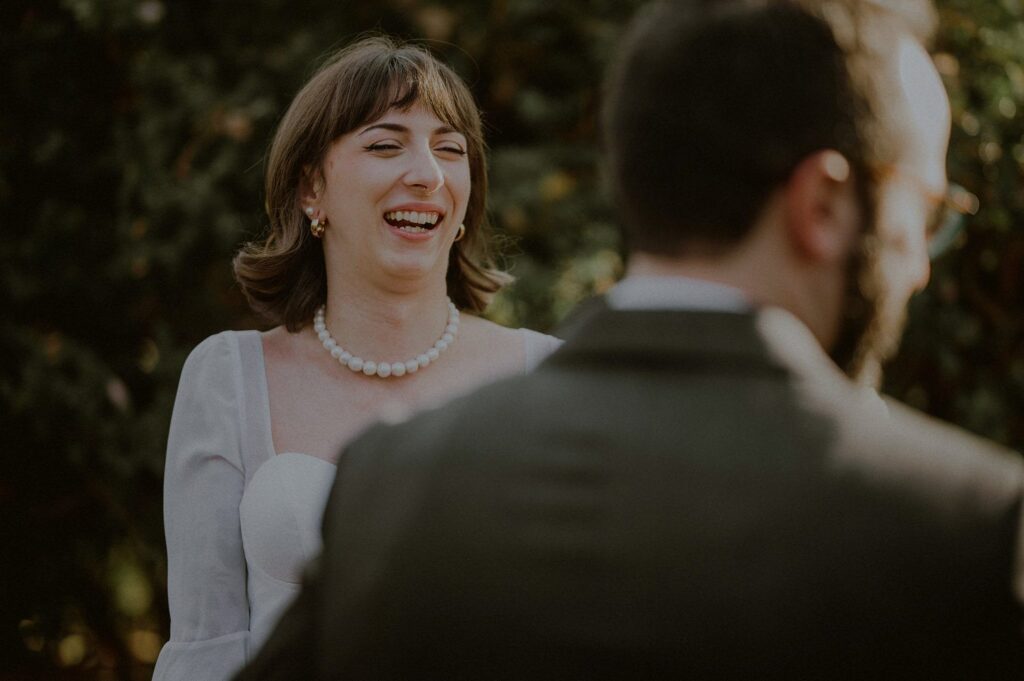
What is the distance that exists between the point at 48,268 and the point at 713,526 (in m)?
4.15

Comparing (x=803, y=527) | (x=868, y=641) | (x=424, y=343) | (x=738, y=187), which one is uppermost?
(x=738, y=187)

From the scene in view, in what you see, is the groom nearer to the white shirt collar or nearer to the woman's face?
the white shirt collar

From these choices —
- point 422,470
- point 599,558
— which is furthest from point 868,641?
point 422,470

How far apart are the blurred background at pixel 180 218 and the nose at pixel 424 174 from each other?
1.44 m

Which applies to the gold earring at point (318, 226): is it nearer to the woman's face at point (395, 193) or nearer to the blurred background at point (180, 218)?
the woman's face at point (395, 193)

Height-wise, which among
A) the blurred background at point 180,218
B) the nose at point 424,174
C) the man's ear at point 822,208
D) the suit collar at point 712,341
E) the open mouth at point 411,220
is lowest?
the blurred background at point 180,218

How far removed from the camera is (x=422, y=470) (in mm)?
1162

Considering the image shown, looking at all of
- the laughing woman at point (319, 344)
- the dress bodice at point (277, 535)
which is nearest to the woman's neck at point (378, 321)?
the laughing woman at point (319, 344)

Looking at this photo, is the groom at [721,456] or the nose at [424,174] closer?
the groom at [721,456]

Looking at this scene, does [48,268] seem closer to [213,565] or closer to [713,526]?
[213,565]

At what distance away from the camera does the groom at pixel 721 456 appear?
1071 mm

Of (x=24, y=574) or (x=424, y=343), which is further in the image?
(x=24, y=574)

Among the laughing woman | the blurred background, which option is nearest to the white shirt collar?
the laughing woman

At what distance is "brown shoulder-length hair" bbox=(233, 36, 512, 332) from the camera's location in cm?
271
